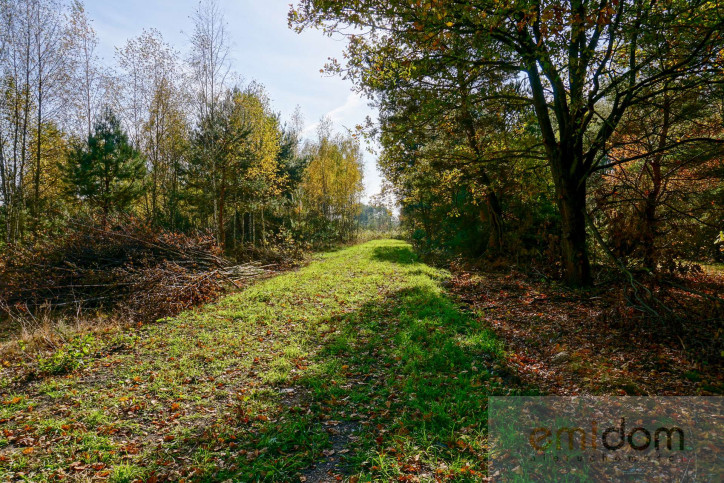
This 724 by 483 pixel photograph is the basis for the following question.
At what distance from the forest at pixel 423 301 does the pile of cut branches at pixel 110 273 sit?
0.07 meters

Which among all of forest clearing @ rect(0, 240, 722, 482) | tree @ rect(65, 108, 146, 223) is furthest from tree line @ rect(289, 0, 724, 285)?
tree @ rect(65, 108, 146, 223)

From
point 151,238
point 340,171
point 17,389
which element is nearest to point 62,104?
point 151,238

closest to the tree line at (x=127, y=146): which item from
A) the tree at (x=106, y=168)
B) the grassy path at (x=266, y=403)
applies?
the tree at (x=106, y=168)

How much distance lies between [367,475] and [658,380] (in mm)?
3457

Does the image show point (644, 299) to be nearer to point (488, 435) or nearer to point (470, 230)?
point (488, 435)

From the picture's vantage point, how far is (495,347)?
522cm

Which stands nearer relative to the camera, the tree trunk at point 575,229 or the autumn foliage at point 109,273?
the tree trunk at point 575,229

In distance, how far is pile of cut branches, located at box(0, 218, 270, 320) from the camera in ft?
26.3

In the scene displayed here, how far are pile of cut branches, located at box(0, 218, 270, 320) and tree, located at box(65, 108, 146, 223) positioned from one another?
6599 mm

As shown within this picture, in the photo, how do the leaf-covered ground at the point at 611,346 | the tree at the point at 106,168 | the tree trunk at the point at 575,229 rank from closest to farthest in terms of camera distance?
the leaf-covered ground at the point at 611,346, the tree trunk at the point at 575,229, the tree at the point at 106,168

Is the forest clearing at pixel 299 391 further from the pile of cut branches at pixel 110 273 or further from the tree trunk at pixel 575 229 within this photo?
the pile of cut branches at pixel 110 273

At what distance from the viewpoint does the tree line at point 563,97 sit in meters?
5.34

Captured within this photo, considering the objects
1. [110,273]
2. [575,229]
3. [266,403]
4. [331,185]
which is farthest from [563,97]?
[331,185]

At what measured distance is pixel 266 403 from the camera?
4.15m
